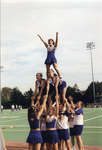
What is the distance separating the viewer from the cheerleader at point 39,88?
3.43 metres

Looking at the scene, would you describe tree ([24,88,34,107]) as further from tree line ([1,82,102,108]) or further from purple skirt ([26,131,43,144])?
purple skirt ([26,131,43,144])

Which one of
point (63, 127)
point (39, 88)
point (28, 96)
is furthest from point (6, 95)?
point (63, 127)

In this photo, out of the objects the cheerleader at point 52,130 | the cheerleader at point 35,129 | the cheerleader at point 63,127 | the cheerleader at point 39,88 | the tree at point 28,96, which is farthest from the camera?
the tree at point 28,96

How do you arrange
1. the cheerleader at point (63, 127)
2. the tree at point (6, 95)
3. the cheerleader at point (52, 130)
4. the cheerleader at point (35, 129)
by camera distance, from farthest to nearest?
the tree at point (6, 95) → the cheerleader at point (63, 127) → the cheerleader at point (52, 130) → the cheerleader at point (35, 129)

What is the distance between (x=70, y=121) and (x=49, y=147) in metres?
0.50

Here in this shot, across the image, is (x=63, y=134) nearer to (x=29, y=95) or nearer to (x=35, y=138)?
(x=35, y=138)

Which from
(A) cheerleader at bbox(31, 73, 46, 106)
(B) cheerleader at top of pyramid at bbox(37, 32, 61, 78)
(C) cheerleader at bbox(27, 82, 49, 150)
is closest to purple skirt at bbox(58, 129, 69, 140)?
(C) cheerleader at bbox(27, 82, 49, 150)

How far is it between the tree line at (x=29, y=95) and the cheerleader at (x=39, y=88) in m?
0.11

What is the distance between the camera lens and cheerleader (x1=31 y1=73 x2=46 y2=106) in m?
3.43

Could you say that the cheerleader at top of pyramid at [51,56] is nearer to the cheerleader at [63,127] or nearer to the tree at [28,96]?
the tree at [28,96]

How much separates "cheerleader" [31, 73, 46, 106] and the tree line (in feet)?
0.38

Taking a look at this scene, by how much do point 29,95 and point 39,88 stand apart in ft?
0.88

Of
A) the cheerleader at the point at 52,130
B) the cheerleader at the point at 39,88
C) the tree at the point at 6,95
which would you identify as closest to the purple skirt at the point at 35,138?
the cheerleader at the point at 52,130

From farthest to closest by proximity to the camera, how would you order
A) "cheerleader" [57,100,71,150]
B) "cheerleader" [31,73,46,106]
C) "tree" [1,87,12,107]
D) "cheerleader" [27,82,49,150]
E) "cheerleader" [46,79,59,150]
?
"tree" [1,87,12,107] → "cheerleader" [31,73,46,106] → "cheerleader" [57,100,71,150] → "cheerleader" [46,79,59,150] → "cheerleader" [27,82,49,150]
